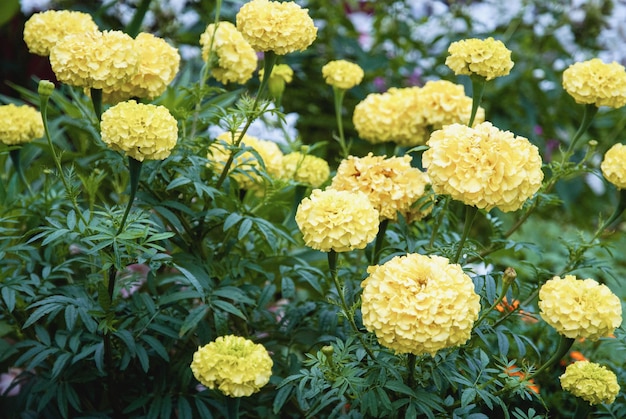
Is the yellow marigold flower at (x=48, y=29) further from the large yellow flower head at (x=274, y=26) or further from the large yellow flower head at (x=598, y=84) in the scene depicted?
the large yellow flower head at (x=598, y=84)

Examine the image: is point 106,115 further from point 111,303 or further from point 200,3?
point 200,3

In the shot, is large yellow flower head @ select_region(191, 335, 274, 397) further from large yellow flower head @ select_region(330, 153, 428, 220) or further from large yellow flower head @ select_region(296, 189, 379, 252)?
large yellow flower head @ select_region(330, 153, 428, 220)

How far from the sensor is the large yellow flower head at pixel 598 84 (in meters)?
1.56

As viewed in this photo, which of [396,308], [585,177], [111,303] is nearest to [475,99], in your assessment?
[396,308]

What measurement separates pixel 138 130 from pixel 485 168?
577mm

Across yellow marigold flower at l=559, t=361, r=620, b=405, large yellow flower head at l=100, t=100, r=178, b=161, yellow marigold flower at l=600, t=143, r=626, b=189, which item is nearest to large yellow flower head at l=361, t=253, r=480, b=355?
yellow marigold flower at l=559, t=361, r=620, b=405

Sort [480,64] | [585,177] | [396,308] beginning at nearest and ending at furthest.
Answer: [396,308] → [480,64] → [585,177]

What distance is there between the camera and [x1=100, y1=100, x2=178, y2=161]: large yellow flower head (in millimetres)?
1237

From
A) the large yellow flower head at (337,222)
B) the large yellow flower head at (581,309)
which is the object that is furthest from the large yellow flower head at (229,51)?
the large yellow flower head at (581,309)

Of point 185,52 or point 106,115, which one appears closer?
point 106,115

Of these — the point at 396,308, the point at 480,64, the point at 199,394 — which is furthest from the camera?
the point at 199,394

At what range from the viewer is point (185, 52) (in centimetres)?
342

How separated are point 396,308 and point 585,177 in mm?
3161

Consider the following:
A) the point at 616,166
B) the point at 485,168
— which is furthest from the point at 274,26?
the point at 616,166
